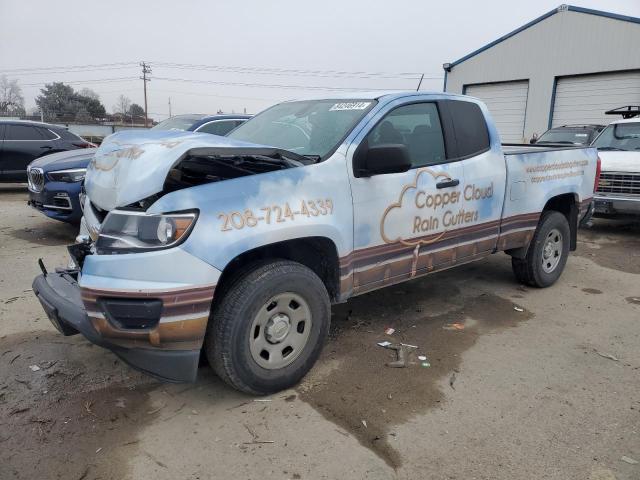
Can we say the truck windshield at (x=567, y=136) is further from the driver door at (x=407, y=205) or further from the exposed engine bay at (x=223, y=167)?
the exposed engine bay at (x=223, y=167)

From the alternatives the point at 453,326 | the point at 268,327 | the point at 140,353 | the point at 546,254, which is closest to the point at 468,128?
the point at 453,326

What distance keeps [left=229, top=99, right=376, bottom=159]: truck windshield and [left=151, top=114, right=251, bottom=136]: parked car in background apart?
3945mm

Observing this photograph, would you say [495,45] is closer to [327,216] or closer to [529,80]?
[529,80]

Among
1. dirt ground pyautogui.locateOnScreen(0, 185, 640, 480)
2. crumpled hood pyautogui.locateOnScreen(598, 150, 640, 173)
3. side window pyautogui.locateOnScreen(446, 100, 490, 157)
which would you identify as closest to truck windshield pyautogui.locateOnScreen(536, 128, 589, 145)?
crumpled hood pyautogui.locateOnScreen(598, 150, 640, 173)

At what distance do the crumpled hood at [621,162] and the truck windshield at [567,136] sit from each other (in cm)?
333

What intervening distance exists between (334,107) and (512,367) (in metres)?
2.35

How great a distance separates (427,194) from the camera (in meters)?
3.83

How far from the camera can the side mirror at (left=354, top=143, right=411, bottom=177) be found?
3.27 m

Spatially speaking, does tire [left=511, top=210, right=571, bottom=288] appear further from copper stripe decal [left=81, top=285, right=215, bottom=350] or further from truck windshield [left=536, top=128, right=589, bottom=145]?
truck windshield [left=536, top=128, right=589, bottom=145]

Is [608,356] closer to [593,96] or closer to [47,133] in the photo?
[47,133]

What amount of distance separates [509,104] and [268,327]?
2111 centimetres

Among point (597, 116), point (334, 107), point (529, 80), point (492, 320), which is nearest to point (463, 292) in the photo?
point (492, 320)

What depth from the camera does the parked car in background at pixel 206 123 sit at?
27.0 feet

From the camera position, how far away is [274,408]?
10.0 feet
